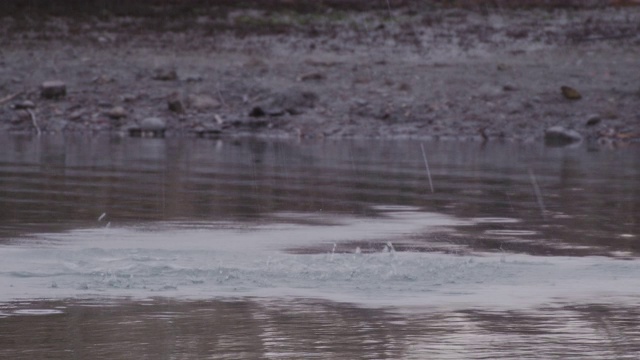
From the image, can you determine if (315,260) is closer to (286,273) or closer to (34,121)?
(286,273)

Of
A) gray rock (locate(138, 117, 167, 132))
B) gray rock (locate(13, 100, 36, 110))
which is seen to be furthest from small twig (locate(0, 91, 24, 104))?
gray rock (locate(138, 117, 167, 132))

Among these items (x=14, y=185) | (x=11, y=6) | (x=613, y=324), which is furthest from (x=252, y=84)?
(x=613, y=324)

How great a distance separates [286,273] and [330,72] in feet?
79.3

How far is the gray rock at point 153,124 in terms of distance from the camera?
30623 millimetres

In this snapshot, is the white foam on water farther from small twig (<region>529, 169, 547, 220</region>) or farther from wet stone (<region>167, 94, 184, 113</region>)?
wet stone (<region>167, 94, 184, 113</region>)

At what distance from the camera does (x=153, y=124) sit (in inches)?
1207

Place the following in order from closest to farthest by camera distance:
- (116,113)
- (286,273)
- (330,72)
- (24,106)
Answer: (286,273) → (116,113) → (24,106) → (330,72)

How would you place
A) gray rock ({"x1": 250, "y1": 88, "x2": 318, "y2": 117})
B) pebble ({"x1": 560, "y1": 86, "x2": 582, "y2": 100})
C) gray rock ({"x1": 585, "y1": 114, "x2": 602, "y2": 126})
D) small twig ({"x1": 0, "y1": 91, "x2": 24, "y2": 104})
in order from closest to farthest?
gray rock ({"x1": 585, "y1": 114, "x2": 602, "y2": 126}), gray rock ({"x1": 250, "y1": 88, "x2": 318, "y2": 117}), small twig ({"x1": 0, "y1": 91, "x2": 24, "y2": 104}), pebble ({"x1": 560, "y1": 86, "x2": 582, "y2": 100})

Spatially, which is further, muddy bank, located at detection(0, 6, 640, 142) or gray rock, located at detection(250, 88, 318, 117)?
gray rock, located at detection(250, 88, 318, 117)

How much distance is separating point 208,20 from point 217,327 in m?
32.4

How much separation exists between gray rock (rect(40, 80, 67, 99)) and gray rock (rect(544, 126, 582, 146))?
1000 centimetres

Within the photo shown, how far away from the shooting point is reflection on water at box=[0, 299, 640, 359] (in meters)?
7.84

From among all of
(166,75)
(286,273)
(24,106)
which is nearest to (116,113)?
(24,106)

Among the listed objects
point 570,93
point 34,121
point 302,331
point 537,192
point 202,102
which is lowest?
point 302,331
